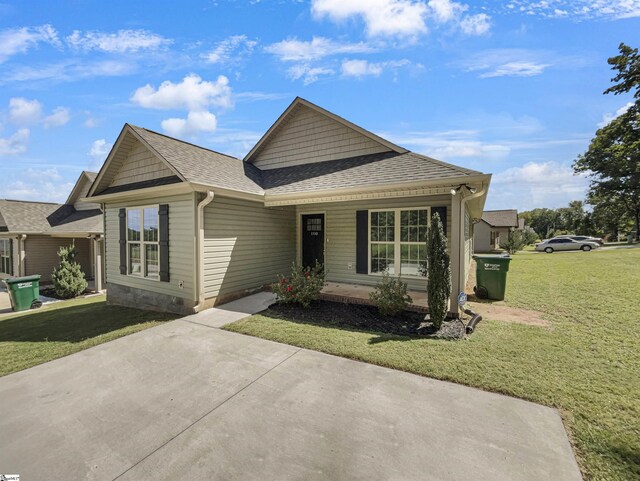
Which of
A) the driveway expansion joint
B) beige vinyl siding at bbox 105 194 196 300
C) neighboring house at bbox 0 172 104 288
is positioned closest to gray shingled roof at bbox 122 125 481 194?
beige vinyl siding at bbox 105 194 196 300

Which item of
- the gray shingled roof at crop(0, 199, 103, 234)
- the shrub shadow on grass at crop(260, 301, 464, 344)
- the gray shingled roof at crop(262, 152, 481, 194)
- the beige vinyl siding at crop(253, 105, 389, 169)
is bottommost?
the shrub shadow on grass at crop(260, 301, 464, 344)

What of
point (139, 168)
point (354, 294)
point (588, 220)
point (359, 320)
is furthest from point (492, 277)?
point (588, 220)

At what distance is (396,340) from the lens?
4.83 meters

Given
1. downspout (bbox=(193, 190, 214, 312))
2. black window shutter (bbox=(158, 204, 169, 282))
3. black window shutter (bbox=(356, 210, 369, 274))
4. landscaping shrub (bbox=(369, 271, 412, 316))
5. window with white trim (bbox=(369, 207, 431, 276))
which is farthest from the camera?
black window shutter (bbox=(356, 210, 369, 274))

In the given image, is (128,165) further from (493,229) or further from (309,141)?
(493,229)

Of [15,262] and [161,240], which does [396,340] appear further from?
[15,262]

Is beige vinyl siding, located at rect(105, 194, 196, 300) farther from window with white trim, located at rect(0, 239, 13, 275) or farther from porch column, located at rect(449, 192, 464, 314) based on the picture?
window with white trim, located at rect(0, 239, 13, 275)

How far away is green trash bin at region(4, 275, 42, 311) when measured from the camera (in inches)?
395

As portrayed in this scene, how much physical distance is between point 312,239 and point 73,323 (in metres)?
6.79

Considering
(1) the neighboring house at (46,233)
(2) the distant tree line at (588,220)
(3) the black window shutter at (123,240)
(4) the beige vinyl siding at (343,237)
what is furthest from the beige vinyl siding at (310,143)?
(2) the distant tree line at (588,220)

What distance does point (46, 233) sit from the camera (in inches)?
551

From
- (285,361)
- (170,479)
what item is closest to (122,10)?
(285,361)

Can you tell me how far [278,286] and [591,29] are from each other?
1062 cm

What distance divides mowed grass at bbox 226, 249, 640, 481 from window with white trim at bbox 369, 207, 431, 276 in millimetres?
2378
